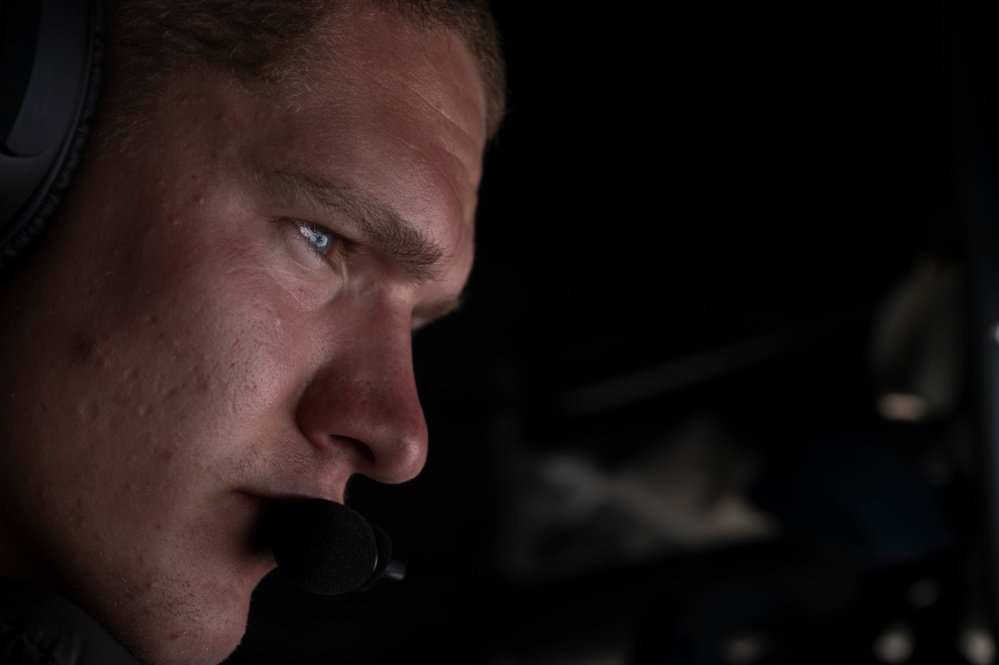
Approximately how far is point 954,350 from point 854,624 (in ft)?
1.75

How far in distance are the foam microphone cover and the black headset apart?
1.03 ft

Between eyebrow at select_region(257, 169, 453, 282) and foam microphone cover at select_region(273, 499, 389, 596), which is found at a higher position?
eyebrow at select_region(257, 169, 453, 282)

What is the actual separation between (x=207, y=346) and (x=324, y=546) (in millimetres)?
198

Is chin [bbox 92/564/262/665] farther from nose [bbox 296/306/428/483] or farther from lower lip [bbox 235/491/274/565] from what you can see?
nose [bbox 296/306/428/483]

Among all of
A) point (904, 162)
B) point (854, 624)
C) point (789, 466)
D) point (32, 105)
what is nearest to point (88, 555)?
point (32, 105)

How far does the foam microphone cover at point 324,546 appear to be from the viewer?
0.77 metres

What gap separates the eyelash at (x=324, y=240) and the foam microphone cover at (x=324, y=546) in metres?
0.23

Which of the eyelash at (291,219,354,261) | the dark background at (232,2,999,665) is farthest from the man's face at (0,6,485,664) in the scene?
the dark background at (232,2,999,665)

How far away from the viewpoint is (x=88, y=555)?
729mm

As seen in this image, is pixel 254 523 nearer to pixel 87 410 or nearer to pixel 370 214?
pixel 87 410

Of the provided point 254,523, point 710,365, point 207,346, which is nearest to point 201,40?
point 207,346

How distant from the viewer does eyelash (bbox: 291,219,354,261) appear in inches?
32.0

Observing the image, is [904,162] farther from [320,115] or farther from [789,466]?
[320,115]

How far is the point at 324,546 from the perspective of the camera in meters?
0.77
